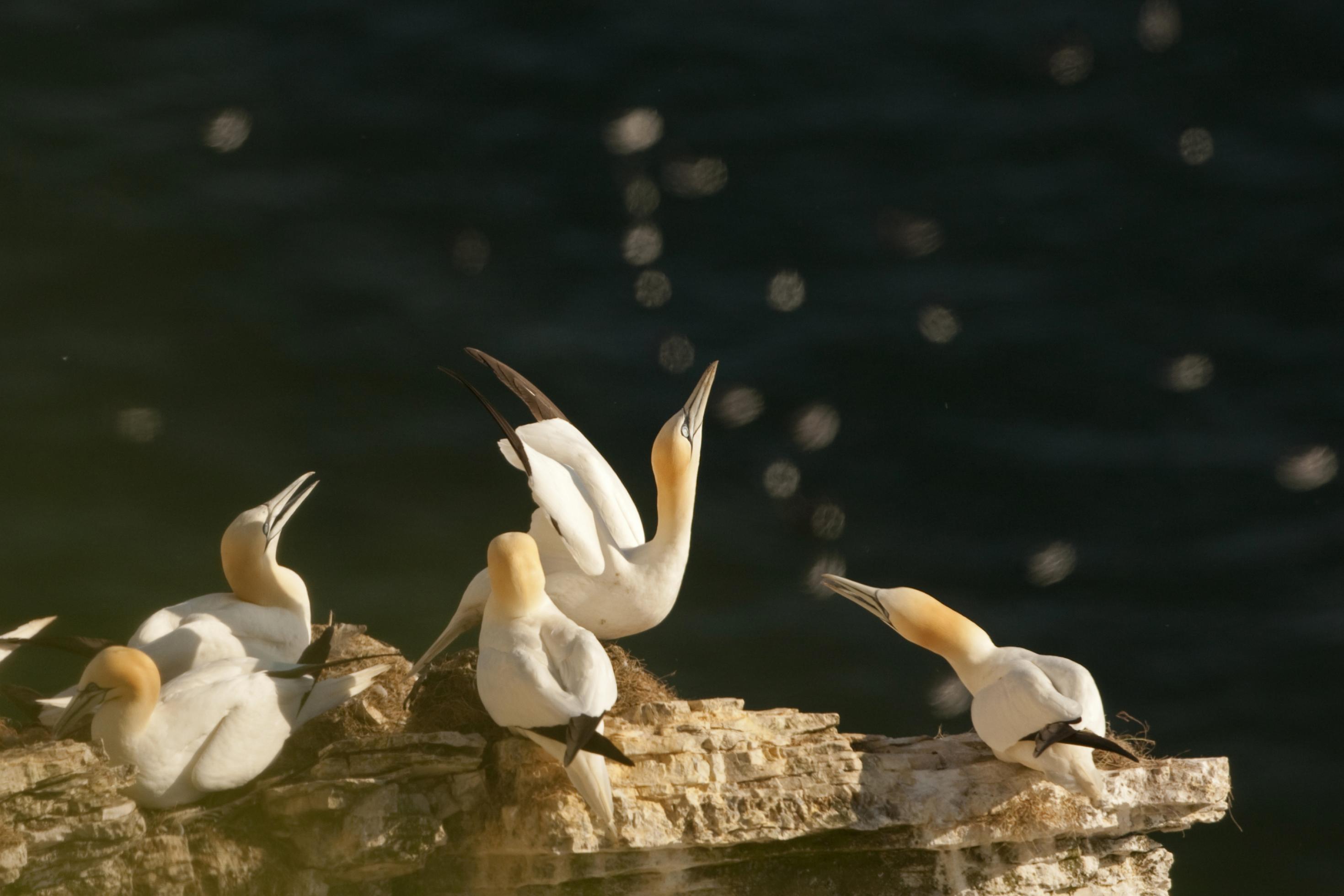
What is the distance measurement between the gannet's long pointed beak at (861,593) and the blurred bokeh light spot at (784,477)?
440cm

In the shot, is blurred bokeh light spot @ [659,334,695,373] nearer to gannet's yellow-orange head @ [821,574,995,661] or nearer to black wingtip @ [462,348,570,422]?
black wingtip @ [462,348,570,422]

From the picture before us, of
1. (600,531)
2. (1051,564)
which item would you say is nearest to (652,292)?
(1051,564)

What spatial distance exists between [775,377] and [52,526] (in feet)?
16.7

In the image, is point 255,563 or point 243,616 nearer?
point 243,616

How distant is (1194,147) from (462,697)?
26.2 ft

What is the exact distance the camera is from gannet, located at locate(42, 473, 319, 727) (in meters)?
5.95

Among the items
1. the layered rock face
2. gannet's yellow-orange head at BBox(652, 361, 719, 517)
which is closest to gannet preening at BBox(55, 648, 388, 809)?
the layered rock face

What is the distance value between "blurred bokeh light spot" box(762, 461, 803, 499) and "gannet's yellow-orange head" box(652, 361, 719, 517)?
456 centimetres

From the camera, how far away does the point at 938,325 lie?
10.7 metres

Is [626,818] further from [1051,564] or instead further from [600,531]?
Answer: [1051,564]

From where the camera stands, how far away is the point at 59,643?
19.6 ft

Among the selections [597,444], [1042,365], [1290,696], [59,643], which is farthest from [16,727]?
[1290,696]

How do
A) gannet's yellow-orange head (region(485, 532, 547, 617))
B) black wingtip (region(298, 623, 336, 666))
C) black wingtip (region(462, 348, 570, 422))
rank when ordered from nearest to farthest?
gannet's yellow-orange head (region(485, 532, 547, 617)) < black wingtip (region(298, 623, 336, 666)) < black wingtip (region(462, 348, 570, 422))

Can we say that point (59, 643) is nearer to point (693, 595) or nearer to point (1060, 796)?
point (1060, 796)
